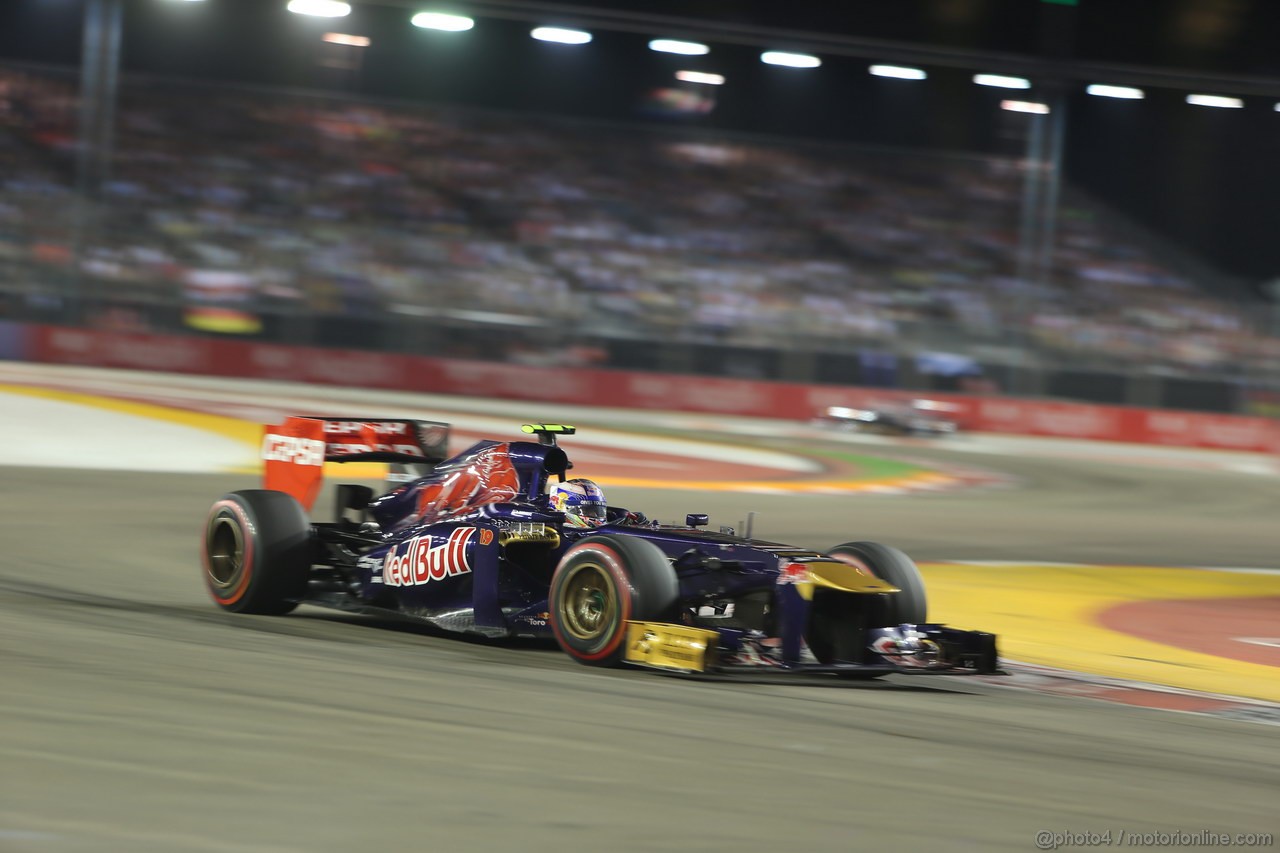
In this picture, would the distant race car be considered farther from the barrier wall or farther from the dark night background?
the dark night background

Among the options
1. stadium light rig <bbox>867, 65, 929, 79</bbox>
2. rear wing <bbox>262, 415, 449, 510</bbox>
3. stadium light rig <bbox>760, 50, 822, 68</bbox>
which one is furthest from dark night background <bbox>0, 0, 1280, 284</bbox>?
rear wing <bbox>262, 415, 449, 510</bbox>

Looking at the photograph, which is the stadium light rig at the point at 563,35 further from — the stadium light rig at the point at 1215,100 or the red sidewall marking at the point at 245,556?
the red sidewall marking at the point at 245,556

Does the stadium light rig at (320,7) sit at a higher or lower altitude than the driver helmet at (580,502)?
higher

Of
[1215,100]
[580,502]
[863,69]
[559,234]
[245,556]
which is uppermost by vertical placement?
[863,69]

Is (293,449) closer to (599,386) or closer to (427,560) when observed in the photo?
(427,560)

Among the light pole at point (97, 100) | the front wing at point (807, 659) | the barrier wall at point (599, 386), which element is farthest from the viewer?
the light pole at point (97, 100)

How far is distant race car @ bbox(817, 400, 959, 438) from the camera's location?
29062mm

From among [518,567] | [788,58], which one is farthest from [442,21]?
[518,567]

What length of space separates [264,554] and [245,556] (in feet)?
0.49

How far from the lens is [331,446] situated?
9.00m

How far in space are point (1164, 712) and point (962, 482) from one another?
46.7 ft

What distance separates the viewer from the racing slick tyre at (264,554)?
822cm

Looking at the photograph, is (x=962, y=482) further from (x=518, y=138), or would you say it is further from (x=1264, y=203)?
(x=1264, y=203)

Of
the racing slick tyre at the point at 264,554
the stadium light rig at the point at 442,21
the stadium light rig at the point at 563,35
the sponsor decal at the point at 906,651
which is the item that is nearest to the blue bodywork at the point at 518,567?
the sponsor decal at the point at 906,651
